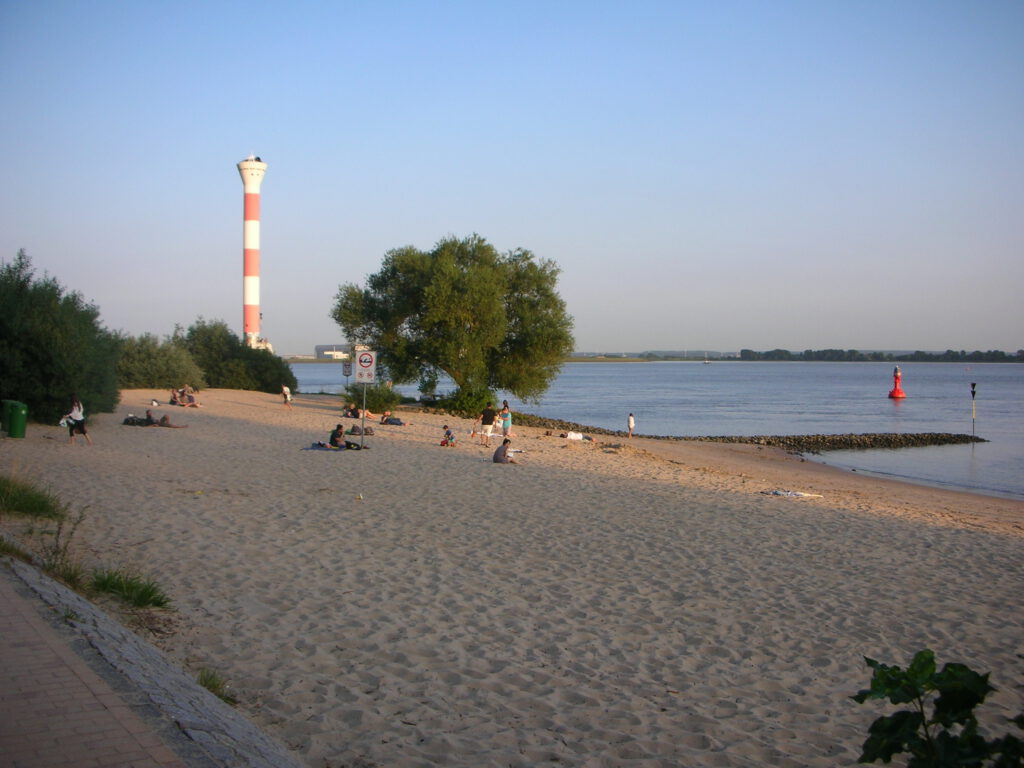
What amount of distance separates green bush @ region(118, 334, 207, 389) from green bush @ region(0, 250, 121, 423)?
1792cm

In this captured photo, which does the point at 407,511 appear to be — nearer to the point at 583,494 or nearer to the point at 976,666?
the point at 583,494

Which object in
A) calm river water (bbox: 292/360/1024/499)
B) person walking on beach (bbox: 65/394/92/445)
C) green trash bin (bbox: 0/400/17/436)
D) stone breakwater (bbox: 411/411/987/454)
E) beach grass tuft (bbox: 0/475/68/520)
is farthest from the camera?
stone breakwater (bbox: 411/411/987/454)

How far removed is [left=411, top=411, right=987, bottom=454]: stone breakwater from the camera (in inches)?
1409

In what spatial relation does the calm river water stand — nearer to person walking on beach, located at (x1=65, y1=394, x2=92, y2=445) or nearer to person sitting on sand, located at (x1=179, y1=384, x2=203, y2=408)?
person sitting on sand, located at (x1=179, y1=384, x2=203, y2=408)

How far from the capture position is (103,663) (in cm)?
503

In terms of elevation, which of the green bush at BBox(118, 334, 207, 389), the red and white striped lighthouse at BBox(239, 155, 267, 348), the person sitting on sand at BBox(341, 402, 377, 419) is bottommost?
the person sitting on sand at BBox(341, 402, 377, 419)

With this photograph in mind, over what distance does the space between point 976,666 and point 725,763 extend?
325 centimetres

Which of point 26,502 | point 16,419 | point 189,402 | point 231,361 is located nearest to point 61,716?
point 26,502

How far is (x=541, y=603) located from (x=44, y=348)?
18.5 m

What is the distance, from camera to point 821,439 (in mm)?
37188

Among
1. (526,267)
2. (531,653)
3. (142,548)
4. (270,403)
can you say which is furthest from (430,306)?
(531,653)

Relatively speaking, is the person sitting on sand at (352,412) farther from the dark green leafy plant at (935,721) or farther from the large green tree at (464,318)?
the dark green leafy plant at (935,721)

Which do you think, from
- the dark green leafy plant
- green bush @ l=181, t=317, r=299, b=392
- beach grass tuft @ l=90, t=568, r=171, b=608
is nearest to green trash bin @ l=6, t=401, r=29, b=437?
beach grass tuft @ l=90, t=568, r=171, b=608

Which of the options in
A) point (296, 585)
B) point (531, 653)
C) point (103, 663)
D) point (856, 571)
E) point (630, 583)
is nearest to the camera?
point (103, 663)
